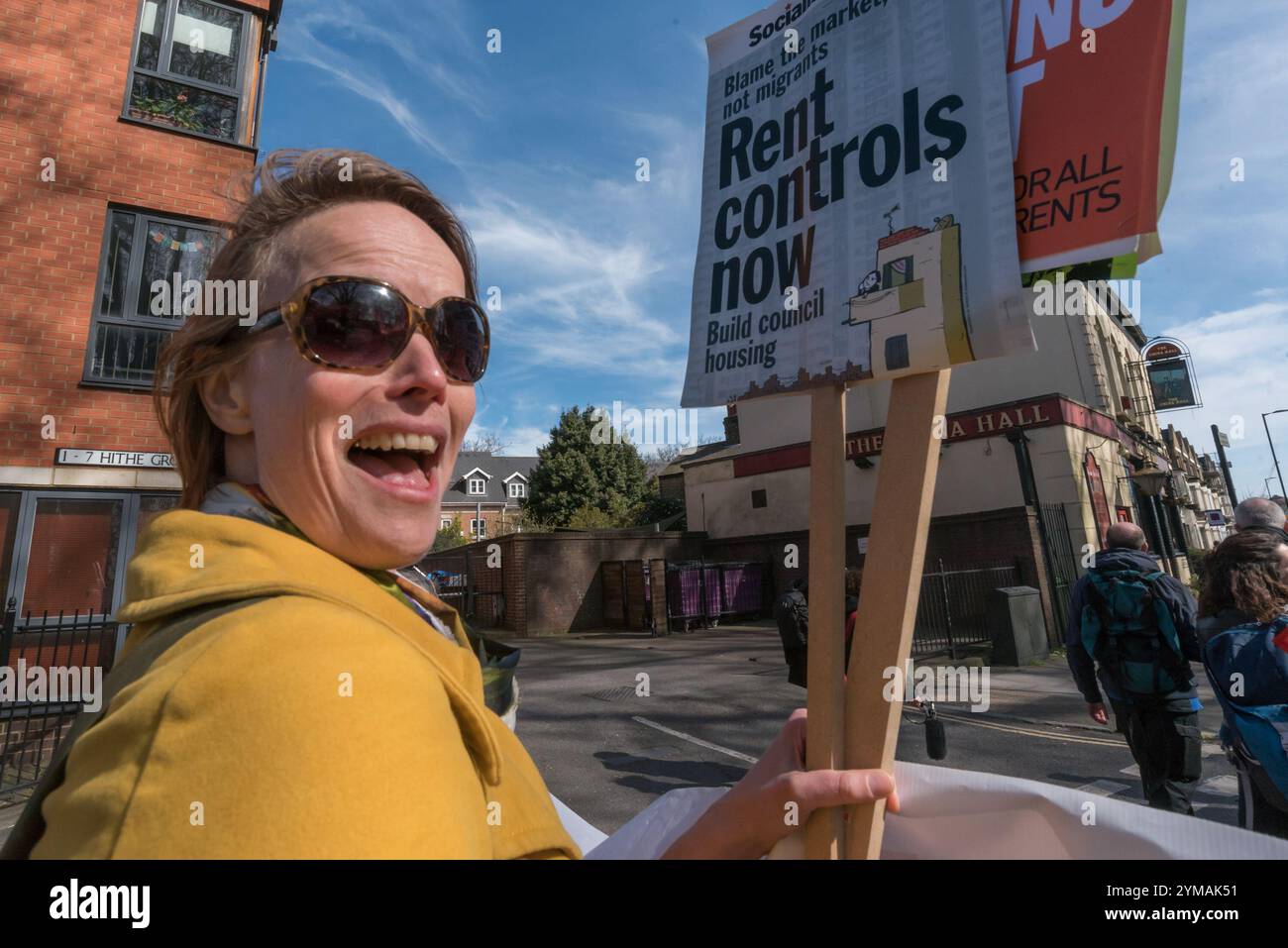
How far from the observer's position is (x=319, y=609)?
73 cm

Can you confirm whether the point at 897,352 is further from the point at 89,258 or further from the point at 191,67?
the point at 191,67

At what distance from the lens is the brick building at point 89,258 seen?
6926 millimetres

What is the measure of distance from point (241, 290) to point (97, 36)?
10.1 metres

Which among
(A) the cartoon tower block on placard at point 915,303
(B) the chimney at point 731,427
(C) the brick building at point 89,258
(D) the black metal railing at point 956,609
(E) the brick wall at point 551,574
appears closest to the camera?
(A) the cartoon tower block on placard at point 915,303

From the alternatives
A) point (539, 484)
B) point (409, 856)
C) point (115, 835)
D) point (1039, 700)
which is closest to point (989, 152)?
point (409, 856)

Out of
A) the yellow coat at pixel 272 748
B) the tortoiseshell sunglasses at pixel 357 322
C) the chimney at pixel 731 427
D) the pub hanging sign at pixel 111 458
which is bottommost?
the yellow coat at pixel 272 748

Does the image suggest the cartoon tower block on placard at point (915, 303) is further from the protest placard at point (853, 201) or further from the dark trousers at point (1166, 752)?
the dark trousers at point (1166, 752)

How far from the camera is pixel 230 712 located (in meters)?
0.62

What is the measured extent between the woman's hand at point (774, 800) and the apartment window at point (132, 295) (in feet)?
26.7

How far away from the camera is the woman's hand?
1.25 m

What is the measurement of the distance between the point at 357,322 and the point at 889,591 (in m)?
1.13

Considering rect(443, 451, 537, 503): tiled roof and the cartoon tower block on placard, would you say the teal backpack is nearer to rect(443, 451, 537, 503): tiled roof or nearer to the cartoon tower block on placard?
the cartoon tower block on placard

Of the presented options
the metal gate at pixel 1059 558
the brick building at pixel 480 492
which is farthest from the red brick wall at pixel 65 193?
the brick building at pixel 480 492

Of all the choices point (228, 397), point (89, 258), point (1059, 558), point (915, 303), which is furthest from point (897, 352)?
point (1059, 558)
